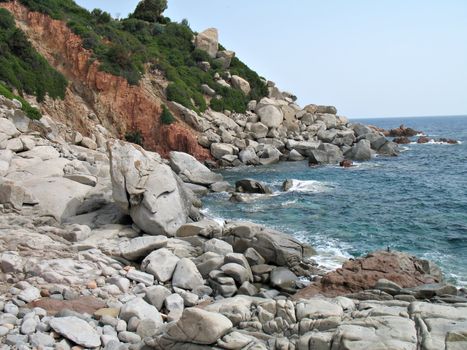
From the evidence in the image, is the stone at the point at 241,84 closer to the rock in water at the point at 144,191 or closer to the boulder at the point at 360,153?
the boulder at the point at 360,153

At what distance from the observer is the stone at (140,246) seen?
14.9 meters

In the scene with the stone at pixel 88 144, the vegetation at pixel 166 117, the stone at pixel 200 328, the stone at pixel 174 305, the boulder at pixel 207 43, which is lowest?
the stone at pixel 174 305

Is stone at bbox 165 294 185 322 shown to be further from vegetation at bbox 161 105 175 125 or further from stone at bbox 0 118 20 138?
vegetation at bbox 161 105 175 125

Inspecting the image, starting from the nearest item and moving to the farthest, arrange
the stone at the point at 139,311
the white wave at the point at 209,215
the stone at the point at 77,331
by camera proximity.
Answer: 1. the stone at the point at 77,331
2. the stone at the point at 139,311
3. the white wave at the point at 209,215

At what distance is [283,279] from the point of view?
1503 cm

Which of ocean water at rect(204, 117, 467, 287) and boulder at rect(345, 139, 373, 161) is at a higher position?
boulder at rect(345, 139, 373, 161)

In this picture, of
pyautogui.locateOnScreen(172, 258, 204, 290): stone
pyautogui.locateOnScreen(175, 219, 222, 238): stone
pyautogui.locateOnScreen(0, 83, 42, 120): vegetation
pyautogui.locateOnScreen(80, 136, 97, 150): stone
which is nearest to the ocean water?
pyautogui.locateOnScreen(175, 219, 222, 238): stone

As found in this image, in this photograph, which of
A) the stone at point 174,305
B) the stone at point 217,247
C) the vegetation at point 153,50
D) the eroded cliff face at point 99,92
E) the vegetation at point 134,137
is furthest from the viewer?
the vegetation at point 153,50

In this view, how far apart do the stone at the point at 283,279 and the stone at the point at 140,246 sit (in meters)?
3.99

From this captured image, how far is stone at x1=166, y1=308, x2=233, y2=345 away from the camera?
8.55 m

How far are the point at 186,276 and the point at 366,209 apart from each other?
48.6 ft

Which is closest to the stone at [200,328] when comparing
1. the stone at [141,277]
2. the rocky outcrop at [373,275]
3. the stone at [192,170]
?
the stone at [141,277]

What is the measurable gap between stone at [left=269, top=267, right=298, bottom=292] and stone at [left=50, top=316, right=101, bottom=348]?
6.77 metres

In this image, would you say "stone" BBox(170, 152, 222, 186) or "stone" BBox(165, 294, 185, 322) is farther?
"stone" BBox(170, 152, 222, 186)
